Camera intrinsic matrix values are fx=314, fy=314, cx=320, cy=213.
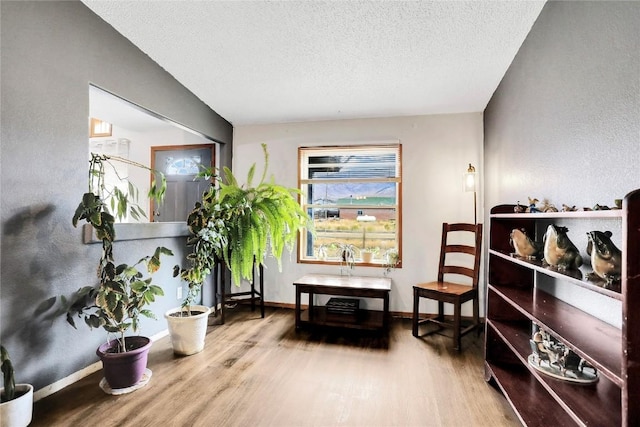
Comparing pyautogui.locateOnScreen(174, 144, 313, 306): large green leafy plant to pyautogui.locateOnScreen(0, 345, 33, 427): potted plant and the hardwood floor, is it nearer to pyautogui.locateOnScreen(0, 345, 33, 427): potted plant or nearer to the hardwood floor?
the hardwood floor

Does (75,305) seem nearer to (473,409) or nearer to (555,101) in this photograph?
(473,409)

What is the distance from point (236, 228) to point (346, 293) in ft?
3.81

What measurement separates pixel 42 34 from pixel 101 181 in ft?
3.10

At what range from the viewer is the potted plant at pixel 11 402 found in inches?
58.2

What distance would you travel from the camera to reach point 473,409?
1.76 metres

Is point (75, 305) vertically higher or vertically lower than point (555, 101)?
lower

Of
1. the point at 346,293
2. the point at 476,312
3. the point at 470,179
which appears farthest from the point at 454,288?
the point at 470,179

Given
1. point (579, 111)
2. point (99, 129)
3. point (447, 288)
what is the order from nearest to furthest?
1. point (579, 111)
2. point (447, 288)
3. point (99, 129)

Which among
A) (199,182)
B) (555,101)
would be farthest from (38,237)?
(555,101)

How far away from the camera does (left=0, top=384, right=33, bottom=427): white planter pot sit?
1.47 meters

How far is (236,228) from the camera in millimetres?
2637

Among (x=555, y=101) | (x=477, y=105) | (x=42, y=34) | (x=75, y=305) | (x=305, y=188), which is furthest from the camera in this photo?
(x=305, y=188)

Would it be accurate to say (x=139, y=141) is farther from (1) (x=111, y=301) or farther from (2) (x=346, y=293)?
(2) (x=346, y=293)

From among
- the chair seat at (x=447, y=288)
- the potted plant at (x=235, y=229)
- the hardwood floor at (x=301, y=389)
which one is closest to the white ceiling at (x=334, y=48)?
the potted plant at (x=235, y=229)
